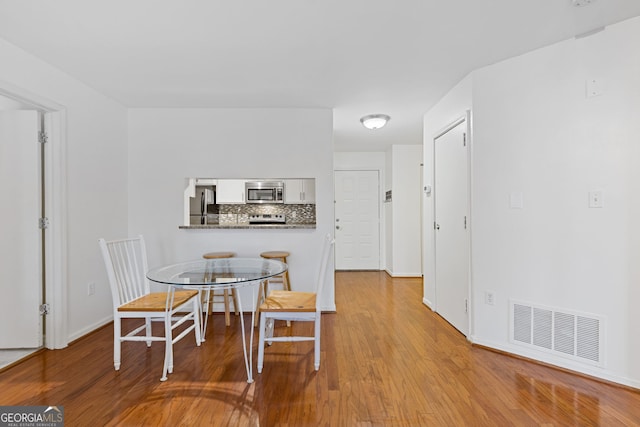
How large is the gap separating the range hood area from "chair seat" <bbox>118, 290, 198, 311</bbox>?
2085mm

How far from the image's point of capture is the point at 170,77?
2846 millimetres

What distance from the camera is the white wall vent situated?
2.17 m

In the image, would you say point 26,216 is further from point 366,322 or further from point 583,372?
point 583,372

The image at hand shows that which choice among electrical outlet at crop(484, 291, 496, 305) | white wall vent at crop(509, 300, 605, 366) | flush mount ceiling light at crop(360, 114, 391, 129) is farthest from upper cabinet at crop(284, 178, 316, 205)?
white wall vent at crop(509, 300, 605, 366)

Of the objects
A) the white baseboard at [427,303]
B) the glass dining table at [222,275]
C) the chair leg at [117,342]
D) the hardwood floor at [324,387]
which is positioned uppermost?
the glass dining table at [222,275]

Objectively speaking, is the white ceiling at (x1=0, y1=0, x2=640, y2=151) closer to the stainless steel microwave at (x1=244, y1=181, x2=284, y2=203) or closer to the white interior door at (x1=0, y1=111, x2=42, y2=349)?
the white interior door at (x1=0, y1=111, x2=42, y2=349)

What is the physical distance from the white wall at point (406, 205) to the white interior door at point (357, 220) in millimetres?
602

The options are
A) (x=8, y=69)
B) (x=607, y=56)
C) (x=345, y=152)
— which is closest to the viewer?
(x=607, y=56)

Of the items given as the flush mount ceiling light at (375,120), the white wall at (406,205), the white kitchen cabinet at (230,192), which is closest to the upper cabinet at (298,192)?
the white kitchen cabinet at (230,192)

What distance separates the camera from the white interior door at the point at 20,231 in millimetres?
2592

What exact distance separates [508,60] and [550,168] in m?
0.94

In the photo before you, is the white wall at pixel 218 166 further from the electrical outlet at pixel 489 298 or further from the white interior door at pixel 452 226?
the electrical outlet at pixel 489 298

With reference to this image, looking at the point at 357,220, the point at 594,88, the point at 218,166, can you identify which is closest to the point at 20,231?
the point at 218,166

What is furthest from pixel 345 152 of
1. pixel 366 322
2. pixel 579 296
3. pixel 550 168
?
pixel 579 296
